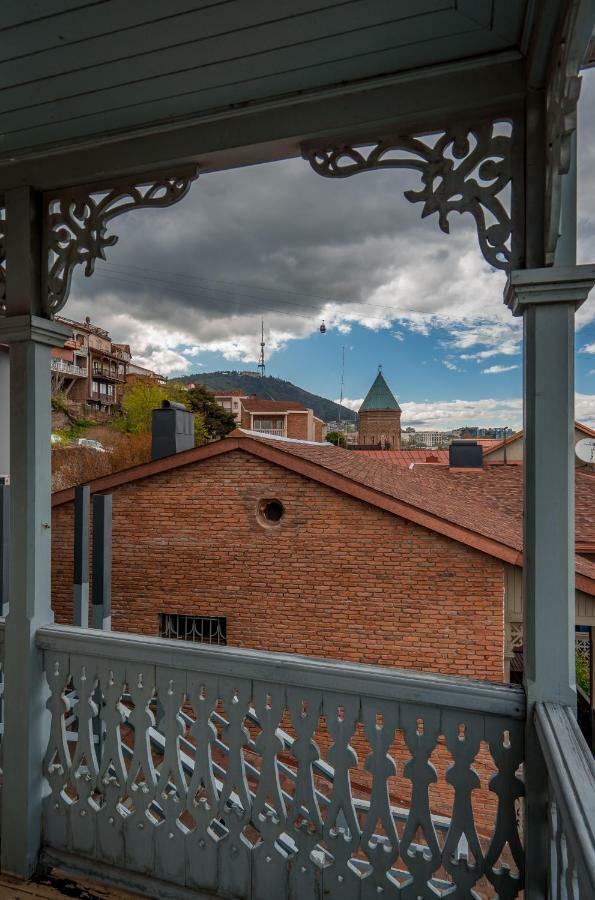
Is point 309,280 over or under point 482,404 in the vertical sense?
over

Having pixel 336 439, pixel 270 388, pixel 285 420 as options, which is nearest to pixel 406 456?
pixel 336 439

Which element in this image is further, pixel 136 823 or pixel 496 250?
pixel 136 823

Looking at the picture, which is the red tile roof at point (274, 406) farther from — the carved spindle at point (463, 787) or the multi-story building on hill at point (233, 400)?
the carved spindle at point (463, 787)

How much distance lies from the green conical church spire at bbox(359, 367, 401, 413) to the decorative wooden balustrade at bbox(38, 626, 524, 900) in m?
10.2

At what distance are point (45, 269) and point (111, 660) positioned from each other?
129cm

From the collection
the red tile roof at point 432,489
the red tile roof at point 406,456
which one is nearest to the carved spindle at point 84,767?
the red tile roof at point 432,489

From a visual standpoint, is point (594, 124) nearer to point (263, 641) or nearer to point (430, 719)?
point (430, 719)

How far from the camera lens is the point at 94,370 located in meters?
5.97

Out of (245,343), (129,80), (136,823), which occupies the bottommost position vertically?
(136,823)

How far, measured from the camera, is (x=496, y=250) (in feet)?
Answer: 4.22

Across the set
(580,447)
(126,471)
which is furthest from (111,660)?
(126,471)

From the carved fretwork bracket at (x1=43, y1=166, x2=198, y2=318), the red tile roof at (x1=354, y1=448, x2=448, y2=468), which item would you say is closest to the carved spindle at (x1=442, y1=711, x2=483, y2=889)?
the carved fretwork bracket at (x1=43, y1=166, x2=198, y2=318)

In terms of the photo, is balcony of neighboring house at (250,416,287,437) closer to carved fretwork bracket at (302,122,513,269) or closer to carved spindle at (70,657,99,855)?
carved spindle at (70,657,99,855)

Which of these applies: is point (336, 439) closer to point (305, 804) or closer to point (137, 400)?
point (137, 400)
